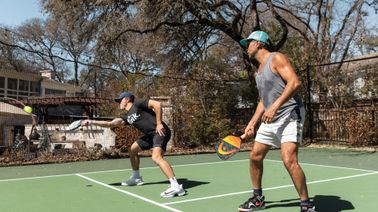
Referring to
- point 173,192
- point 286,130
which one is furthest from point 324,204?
point 173,192

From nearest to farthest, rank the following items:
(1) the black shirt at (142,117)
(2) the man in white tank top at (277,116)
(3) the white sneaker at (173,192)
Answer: (2) the man in white tank top at (277,116) → (3) the white sneaker at (173,192) → (1) the black shirt at (142,117)

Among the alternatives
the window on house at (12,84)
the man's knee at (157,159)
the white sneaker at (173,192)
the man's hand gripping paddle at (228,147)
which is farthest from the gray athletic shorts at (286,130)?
the window on house at (12,84)

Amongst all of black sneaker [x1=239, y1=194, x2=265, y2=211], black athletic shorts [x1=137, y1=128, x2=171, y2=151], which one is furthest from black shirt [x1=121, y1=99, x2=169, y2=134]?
black sneaker [x1=239, y1=194, x2=265, y2=211]

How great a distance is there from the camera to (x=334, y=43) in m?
22.9

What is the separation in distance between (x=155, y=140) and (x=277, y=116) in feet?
8.27

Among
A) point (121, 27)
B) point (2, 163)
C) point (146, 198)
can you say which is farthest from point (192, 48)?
point (146, 198)

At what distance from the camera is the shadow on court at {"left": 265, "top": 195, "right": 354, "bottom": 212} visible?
5239 mm

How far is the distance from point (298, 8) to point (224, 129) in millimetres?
10969

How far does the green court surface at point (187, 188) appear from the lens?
5590mm

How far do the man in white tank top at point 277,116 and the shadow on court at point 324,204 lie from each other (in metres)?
0.41

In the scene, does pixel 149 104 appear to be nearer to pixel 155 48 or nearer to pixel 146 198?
pixel 146 198

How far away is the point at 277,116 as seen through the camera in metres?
4.84

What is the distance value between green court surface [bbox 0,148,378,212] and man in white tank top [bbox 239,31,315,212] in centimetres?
64

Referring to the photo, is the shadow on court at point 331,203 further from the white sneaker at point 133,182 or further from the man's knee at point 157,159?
the white sneaker at point 133,182
